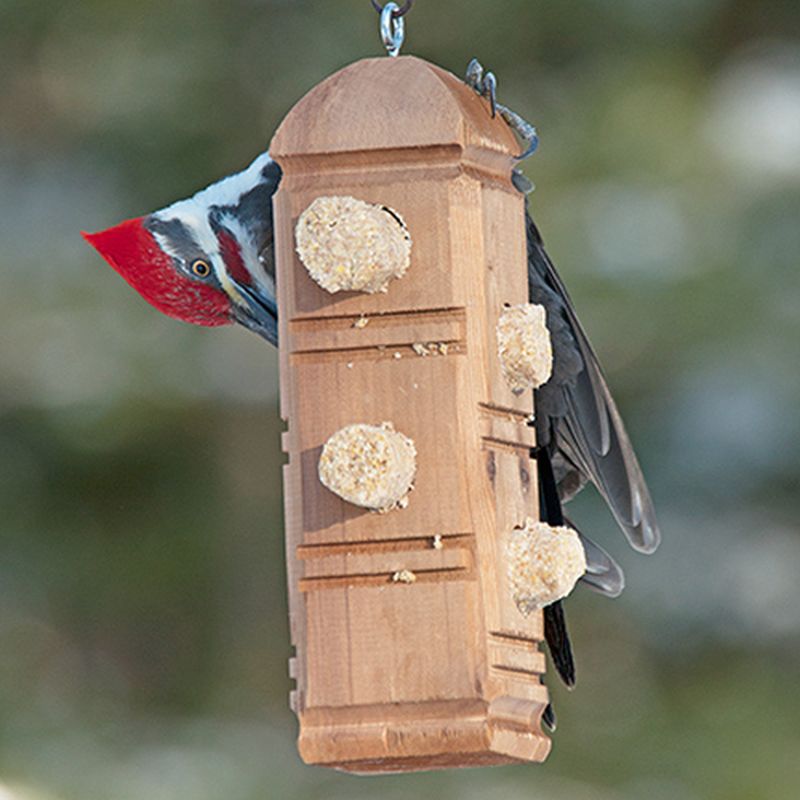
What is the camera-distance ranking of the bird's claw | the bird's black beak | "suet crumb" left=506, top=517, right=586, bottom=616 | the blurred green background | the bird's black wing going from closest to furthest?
"suet crumb" left=506, top=517, right=586, bottom=616, the bird's claw, the bird's black wing, the bird's black beak, the blurred green background

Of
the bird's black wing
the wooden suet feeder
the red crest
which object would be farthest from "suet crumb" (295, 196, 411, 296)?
the red crest

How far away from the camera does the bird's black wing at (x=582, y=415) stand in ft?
14.3

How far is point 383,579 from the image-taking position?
11.6 ft

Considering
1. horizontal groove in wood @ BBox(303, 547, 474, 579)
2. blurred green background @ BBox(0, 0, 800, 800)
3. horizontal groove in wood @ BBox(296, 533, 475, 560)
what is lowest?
horizontal groove in wood @ BBox(303, 547, 474, 579)

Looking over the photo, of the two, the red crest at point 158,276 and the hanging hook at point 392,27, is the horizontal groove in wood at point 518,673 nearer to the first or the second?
the hanging hook at point 392,27

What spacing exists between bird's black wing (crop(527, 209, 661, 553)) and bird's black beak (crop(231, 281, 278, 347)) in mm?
461

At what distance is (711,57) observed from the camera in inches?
345

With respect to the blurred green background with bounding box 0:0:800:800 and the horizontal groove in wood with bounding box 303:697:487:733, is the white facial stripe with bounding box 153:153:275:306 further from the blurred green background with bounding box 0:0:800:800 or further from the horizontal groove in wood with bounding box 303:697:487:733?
the blurred green background with bounding box 0:0:800:800

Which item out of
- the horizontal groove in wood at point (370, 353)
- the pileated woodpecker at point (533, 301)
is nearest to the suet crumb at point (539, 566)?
the horizontal groove in wood at point (370, 353)

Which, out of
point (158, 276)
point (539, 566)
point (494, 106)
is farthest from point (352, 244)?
point (158, 276)

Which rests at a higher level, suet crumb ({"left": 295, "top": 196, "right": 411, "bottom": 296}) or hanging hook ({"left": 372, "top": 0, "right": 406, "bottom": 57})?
hanging hook ({"left": 372, "top": 0, "right": 406, "bottom": 57})

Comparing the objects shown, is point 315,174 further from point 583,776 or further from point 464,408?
point 583,776

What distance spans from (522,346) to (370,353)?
0.22 metres

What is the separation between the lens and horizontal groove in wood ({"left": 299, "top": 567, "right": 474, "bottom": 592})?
11.6 feet
